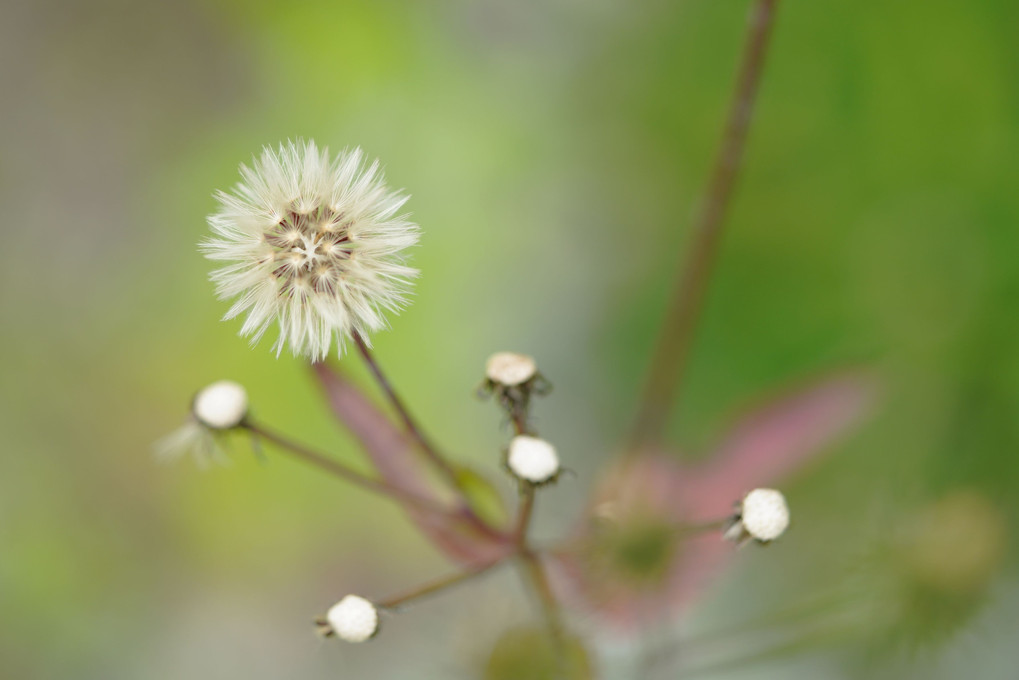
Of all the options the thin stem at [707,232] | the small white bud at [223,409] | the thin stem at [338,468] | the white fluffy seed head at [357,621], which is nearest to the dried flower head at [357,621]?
the white fluffy seed head at [357,621]

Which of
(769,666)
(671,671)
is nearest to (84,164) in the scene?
(671,671)

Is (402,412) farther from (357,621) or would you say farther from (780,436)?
(780,436)

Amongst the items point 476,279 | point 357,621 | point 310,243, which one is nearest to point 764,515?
point 357,621

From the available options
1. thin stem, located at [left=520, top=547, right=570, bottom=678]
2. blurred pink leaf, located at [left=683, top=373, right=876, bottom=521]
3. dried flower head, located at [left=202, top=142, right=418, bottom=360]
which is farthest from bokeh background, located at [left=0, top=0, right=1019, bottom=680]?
dried flower head, located at [left=202, top=142, right=418, bottom=360]

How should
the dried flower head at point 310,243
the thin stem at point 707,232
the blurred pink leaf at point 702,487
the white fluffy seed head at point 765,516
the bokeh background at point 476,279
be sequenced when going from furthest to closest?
the bokeh background at point 476,279 → the blurred pink leaf at point 702,487 → the thin stem at point 707,232 → the white fluffy seed head at point 765,516 → the dried flower head at point 310,243

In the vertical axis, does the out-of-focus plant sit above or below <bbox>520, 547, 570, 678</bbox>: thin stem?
above

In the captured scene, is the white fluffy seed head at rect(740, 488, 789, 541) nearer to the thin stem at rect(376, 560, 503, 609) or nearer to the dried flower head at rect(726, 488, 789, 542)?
the dried flower head at rect(726, 488, 789, 542)

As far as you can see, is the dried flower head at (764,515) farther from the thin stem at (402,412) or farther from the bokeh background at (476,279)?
the bokeh background at (476,279)

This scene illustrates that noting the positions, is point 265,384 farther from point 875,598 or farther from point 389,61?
point 875,598

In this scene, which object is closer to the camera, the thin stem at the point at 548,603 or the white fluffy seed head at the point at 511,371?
the white fluffy seed head at the point at 511,371
